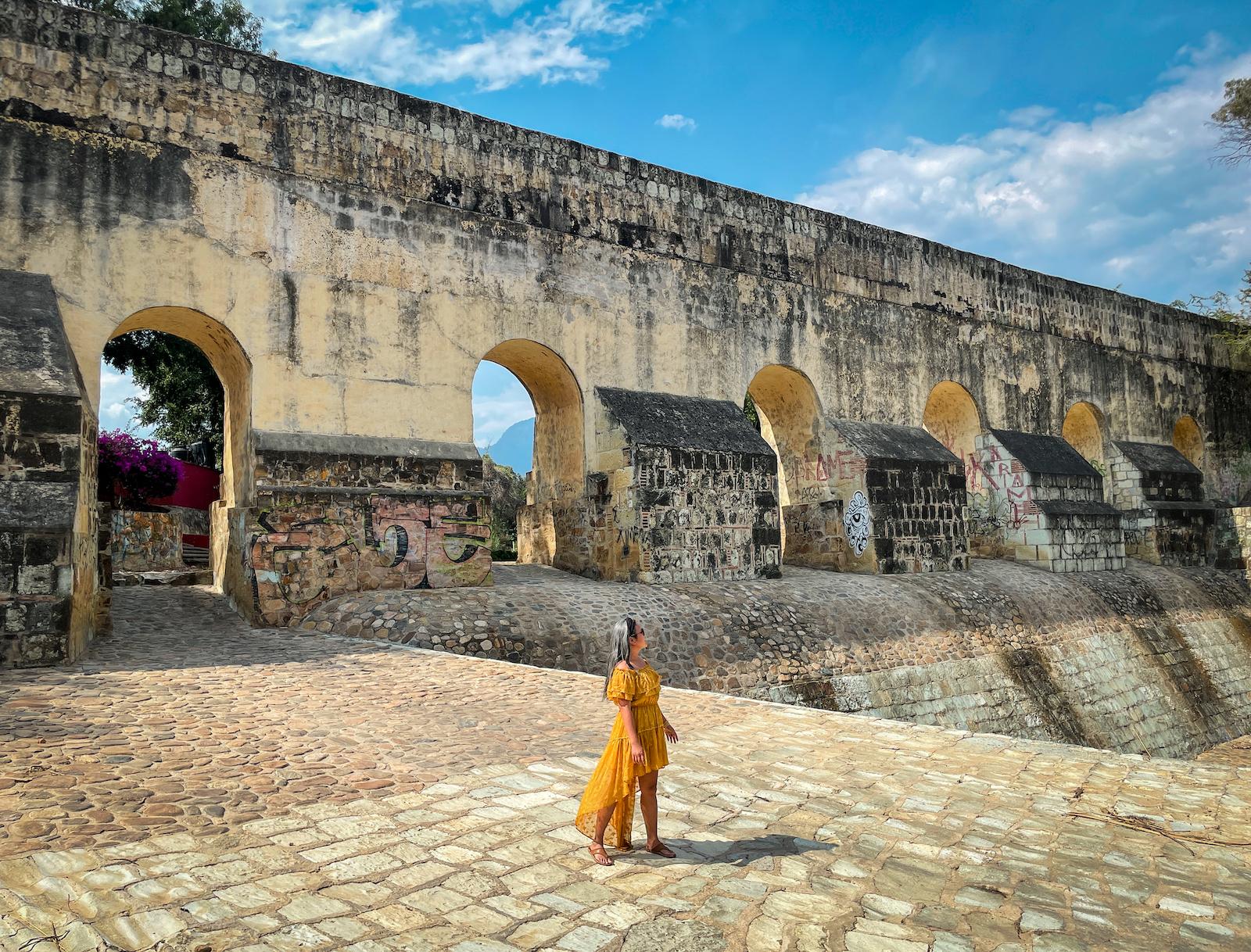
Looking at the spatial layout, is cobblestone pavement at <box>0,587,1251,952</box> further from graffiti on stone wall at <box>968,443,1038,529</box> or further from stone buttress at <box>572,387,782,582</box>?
graffiti on stone wall at <box>968,443,1038,529</box>

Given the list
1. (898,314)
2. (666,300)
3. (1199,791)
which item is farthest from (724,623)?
(898,314)

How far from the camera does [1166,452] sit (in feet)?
59.8

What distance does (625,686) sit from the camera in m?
3.30

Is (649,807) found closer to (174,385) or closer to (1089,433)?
(174,385)

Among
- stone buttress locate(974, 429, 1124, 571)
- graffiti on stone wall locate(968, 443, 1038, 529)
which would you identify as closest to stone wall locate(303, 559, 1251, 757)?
stone buttress locate(974, 429, 1124, 571)

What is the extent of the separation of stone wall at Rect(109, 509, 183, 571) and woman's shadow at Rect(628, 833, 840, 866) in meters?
11.1

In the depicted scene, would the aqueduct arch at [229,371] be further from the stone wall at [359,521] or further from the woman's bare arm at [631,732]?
the woman's bare arm at [631,732]

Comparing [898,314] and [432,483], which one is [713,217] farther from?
[432,483]

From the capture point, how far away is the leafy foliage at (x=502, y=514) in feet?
62.2

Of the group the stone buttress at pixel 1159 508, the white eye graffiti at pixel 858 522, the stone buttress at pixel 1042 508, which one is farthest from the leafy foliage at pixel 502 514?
the stone buttress at pixel 1159 508

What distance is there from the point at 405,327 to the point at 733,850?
25.6ft

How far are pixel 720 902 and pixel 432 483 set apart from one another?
724 centimetres

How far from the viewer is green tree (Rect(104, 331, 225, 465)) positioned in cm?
1589

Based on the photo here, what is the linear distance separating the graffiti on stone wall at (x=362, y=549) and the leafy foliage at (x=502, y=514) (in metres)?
8.39
